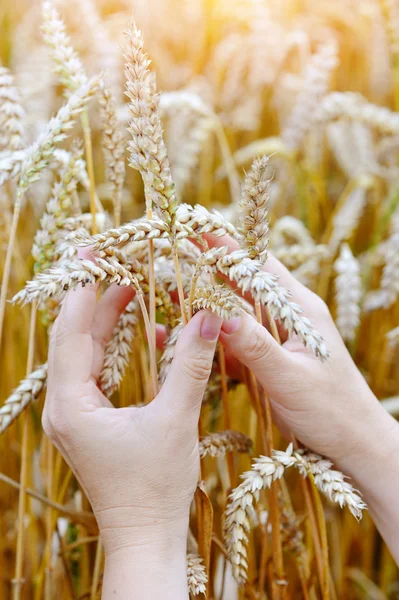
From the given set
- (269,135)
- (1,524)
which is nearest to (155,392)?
(1,524)

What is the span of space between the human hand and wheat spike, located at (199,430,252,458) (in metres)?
0.04

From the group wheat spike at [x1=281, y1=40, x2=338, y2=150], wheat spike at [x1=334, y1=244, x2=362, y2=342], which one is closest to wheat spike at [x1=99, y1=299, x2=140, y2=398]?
wheat spike at [x1=334, y1=244, x2=362, y2=342]

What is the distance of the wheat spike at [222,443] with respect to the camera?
24.0 inches

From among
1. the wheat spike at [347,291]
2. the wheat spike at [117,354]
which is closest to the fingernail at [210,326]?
the wheat spike at [117,354]

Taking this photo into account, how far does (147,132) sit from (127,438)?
26cm

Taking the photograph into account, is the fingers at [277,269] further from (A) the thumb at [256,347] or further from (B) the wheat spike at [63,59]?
(B) the wheat spike at [63,59]

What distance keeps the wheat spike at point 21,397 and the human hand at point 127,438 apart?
3.0 inches

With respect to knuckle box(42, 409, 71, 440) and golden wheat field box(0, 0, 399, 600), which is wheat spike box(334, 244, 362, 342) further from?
knuckle box(42, 409, 71, 440)

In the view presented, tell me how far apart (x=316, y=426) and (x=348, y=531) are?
21.2 inches

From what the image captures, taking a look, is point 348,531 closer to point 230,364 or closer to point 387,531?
point 387,531

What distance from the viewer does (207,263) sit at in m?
0.50

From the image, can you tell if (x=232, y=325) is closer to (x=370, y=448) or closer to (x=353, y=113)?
(x=370, y=448)

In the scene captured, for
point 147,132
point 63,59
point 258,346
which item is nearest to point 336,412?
point 258,346

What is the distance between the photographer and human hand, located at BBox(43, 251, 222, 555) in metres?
0.53
